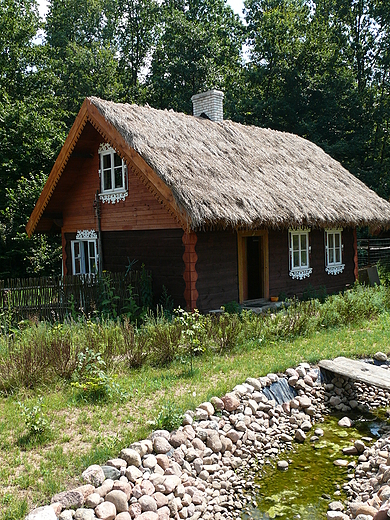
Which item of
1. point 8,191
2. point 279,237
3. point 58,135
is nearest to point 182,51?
point 58,135

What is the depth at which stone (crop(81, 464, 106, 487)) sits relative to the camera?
182 inches

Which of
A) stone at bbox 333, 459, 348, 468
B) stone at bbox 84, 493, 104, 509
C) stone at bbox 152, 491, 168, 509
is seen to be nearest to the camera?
stone at bbox 84, 493, 104, 509

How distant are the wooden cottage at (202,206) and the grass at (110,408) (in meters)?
2.81

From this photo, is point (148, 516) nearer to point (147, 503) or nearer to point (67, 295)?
point (147, 503)

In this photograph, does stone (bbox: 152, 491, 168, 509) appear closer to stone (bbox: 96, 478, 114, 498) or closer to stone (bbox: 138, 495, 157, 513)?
stone (bbox: 138, 495, 157, 513)

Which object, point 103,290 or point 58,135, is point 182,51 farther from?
point 103,290

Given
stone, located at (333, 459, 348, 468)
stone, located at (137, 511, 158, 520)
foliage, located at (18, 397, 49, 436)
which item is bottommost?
stone, located at (333, 459, 348, 468)

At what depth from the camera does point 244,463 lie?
604 centimetres

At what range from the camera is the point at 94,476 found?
4660mm

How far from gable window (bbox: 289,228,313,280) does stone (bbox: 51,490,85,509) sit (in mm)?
9802

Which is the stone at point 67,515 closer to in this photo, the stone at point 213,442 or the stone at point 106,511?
the stone at point 106,511

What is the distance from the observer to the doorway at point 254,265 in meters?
12.5

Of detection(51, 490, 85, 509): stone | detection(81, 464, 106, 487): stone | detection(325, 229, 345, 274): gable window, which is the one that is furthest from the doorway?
detection(51, 490, 85, 509): stone

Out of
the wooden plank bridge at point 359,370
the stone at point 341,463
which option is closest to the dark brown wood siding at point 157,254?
the wooden plank bridge at point 359,370
